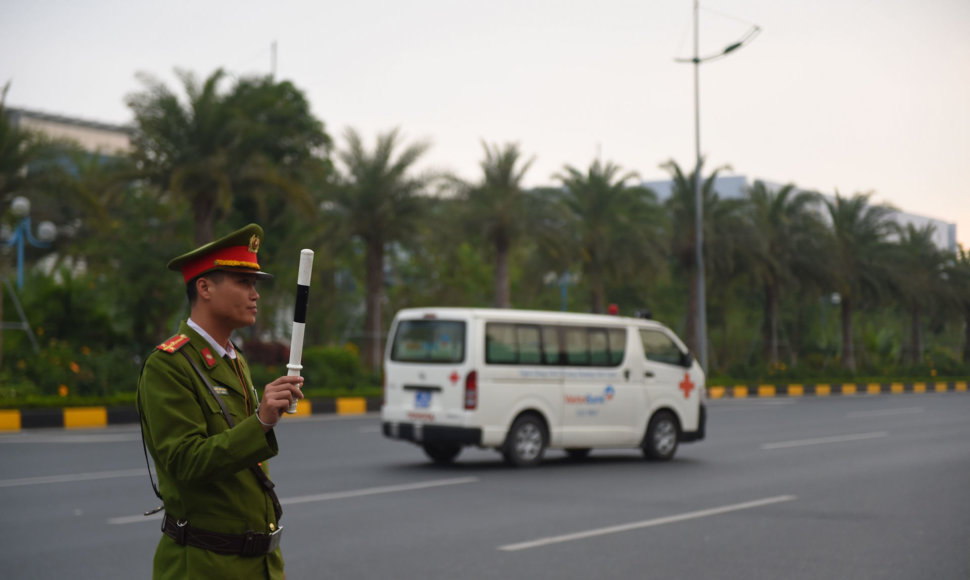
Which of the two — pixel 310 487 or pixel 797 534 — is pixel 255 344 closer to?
pixel 310 487

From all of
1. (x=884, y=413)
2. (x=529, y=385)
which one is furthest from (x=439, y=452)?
(x=884, y=413)

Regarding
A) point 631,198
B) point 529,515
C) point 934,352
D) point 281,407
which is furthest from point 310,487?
point 934,352

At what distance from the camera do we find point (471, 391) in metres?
12.9

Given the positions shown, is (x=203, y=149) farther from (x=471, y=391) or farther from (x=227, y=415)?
(x=227, y=415)

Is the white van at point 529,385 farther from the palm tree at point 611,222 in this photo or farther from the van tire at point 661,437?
the palm tree at point 611,222

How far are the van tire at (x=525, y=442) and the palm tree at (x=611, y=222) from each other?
2047 centimetres

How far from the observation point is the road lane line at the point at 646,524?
26.3 feet

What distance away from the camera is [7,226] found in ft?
82.6

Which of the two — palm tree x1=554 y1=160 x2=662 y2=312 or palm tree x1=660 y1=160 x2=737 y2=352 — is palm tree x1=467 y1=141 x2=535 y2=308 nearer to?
palm tree x1=554 y1=160 x2=662 y2=312

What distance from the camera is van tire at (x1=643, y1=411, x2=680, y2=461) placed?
565 inches

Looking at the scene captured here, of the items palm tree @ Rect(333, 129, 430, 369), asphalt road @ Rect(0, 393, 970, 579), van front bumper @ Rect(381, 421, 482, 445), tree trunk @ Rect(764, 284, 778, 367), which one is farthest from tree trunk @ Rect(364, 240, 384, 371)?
tree trunk @ Rect(764, 284, 778, 367)

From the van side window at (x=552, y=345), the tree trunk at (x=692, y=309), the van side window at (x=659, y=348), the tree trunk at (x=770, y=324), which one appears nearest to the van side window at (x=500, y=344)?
the van side window at (x=552, y=345)

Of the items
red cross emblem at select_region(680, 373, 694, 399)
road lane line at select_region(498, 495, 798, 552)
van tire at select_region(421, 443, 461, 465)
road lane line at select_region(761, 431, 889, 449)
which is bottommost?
road lane line at select_region(498, 495, 798, 552)

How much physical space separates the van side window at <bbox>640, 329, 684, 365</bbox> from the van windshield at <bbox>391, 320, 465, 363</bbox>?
9.22 ft
